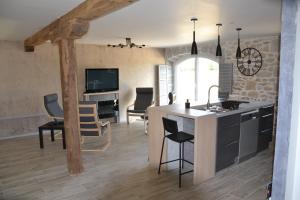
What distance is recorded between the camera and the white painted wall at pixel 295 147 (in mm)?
1036

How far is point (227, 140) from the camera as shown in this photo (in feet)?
11.8

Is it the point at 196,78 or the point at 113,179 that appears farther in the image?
the point at 196,78

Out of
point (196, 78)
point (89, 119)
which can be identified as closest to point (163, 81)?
point (196, 78)

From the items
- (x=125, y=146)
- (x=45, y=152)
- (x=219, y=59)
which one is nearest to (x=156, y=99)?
(x=219, y=59)

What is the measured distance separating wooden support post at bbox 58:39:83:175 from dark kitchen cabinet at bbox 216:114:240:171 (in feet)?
7.00

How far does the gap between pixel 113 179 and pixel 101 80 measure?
390 centimetres

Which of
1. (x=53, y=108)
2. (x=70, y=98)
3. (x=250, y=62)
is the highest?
(x=250, y=62)

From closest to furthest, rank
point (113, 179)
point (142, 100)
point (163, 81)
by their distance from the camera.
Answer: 1. point (113, 179)
2. point (142, 100)
3. point (163, 81)

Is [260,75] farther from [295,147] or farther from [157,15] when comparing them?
[295,147]

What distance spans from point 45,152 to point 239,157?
11.9 ft

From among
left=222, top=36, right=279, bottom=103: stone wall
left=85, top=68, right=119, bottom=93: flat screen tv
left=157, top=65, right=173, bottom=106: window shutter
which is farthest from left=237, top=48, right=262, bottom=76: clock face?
left=85, top=68, right=119, bottom=93: flat screen tv

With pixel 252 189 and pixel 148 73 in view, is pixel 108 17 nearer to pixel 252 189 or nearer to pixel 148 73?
pixel 252 189

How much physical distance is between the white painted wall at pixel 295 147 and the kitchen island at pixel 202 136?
2.06m

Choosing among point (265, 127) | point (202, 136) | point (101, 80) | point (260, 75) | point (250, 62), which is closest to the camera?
point (202, 136)
